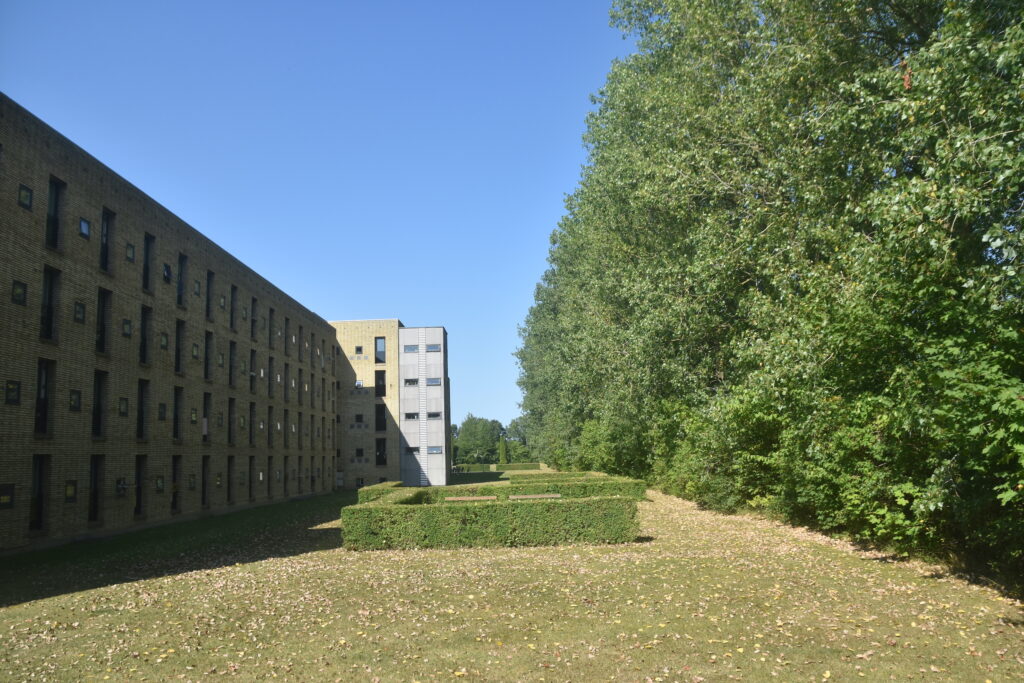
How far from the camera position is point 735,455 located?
78.4 feet

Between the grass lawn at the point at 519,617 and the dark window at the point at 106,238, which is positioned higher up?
the dark window at the point at 106,238

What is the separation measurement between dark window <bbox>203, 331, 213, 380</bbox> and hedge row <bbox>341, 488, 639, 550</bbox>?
63.5 ft

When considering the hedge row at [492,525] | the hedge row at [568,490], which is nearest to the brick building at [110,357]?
the hedge row at [492,525]

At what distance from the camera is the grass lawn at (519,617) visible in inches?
326

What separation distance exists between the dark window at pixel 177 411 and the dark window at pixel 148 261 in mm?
5103

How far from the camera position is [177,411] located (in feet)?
102

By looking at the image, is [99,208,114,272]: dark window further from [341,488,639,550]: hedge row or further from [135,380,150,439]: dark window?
[341,488,639,550]: hedge row

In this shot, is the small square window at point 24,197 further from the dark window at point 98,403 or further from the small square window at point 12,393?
the dark window at point 98,403

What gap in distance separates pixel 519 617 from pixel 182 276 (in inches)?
1082

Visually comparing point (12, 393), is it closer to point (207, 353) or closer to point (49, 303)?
point (49, 303)

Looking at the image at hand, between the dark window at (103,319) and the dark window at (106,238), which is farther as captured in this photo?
the dark window at (106,238)

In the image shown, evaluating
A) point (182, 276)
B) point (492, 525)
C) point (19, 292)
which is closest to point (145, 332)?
point (182, 276)

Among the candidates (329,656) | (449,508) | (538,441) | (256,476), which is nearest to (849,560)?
(449,508)

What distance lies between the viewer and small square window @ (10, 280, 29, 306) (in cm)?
2049
